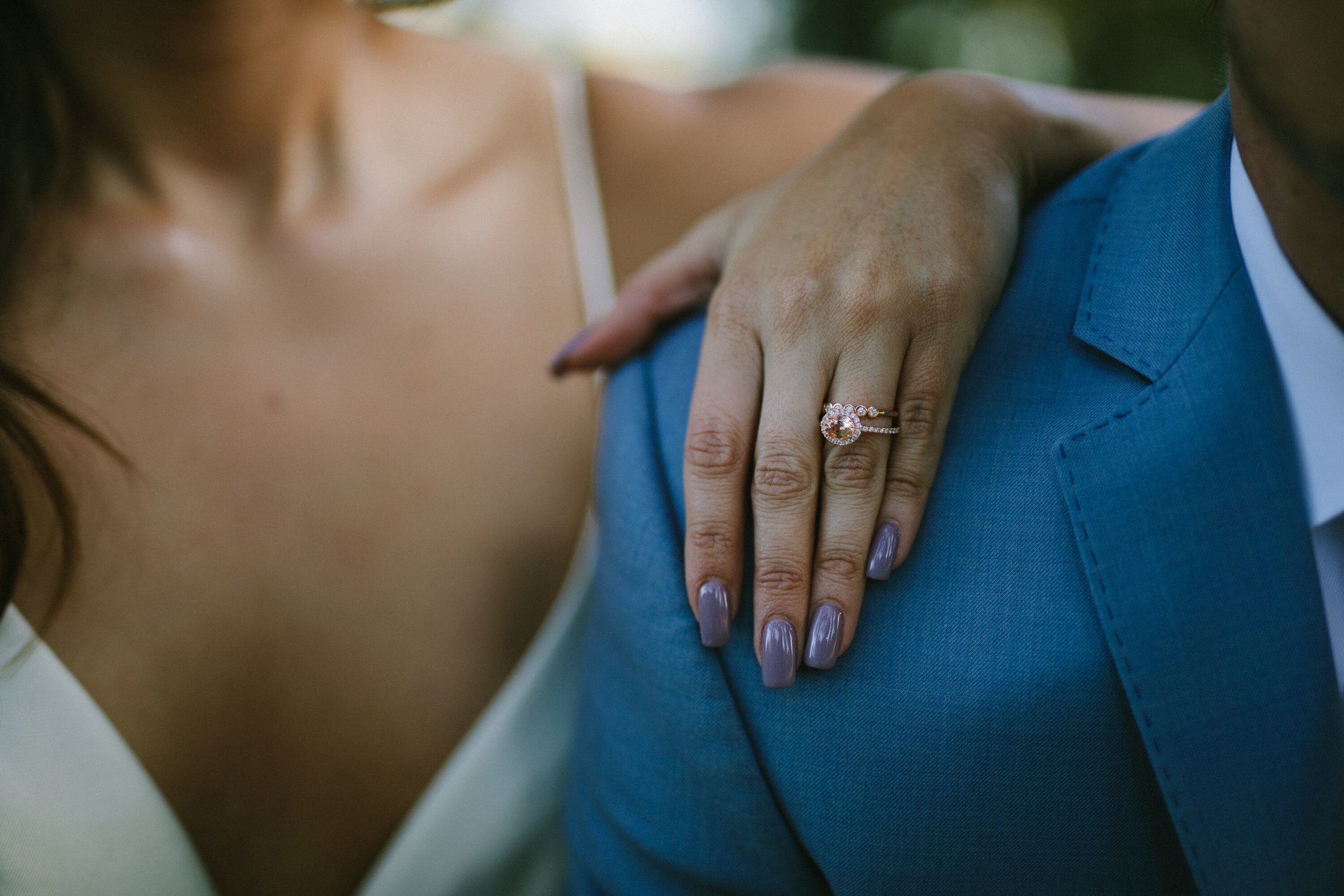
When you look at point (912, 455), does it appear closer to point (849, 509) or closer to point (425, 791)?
point (849, 509)

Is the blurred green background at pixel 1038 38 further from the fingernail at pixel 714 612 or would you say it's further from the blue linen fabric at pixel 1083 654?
the fingernail at pixel 714 612

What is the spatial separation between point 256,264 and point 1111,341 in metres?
1.30

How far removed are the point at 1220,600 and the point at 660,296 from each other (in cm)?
69

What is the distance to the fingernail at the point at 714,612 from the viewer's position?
80cm

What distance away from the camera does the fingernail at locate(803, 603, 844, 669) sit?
75cm

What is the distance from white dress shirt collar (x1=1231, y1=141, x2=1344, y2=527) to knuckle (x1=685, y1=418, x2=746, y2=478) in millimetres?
454

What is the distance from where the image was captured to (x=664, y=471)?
0.94m

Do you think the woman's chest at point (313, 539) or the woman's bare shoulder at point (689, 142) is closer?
the woman's chest at point (313, 539)

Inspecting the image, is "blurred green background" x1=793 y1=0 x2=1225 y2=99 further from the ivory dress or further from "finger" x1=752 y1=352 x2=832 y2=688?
"finger" x1=752 y1=352 x2=832 y2=688

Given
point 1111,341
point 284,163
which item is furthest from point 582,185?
point 1111,341

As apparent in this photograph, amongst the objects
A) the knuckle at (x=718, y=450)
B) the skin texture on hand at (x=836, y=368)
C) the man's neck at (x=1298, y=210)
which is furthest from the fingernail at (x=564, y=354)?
the man's neck at (x=1298, y=210)

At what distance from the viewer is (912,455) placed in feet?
2.55

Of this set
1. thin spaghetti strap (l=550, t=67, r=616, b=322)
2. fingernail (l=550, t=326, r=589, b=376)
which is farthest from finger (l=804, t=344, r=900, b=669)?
thin spaghetti strap (l=550, t=67, r=616, b=322)

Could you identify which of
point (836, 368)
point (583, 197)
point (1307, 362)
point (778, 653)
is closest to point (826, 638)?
point (778, 653)
